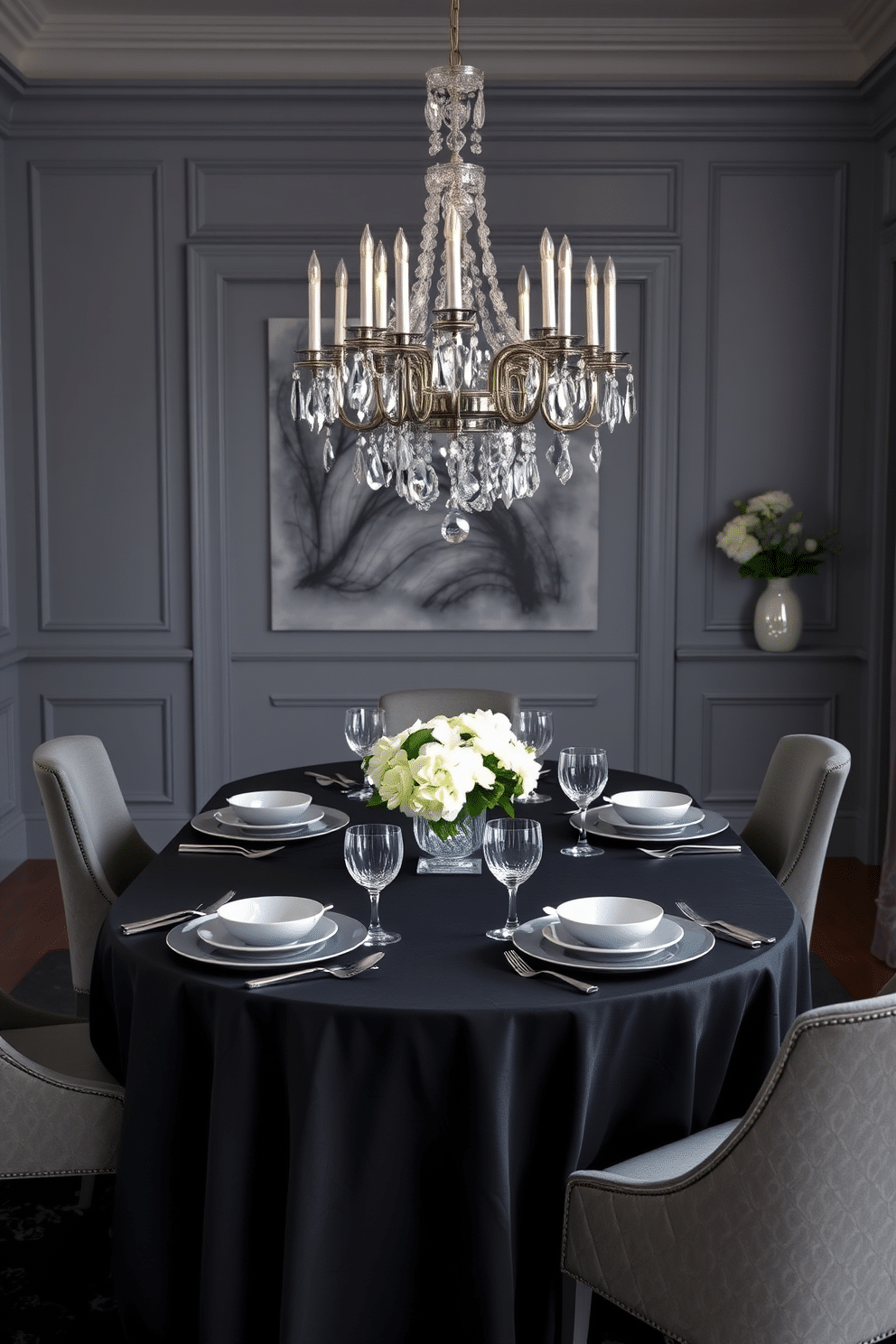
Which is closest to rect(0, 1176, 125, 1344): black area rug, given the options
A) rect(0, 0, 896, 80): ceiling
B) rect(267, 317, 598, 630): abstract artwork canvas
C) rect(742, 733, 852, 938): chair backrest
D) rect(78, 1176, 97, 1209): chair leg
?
rect(78, 1176, 97, 1209): chair leg

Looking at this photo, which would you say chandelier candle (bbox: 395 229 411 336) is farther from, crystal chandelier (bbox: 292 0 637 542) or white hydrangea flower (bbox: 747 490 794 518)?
white hydrangea flower (bbox: 747 490 794 518)

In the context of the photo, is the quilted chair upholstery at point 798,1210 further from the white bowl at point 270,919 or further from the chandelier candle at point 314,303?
the chandelier candle at point 314,303

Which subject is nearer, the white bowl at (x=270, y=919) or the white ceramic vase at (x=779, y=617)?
the white bowl at (x=270, y=919)

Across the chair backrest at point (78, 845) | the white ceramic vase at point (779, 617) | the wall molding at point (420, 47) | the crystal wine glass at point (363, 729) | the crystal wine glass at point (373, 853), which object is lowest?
the chair backrest at point (78, 845)

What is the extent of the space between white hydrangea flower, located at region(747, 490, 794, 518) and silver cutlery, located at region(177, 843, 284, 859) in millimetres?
2989

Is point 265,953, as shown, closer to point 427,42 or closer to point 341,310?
point 341,310

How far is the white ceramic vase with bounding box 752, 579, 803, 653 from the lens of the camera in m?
4.99

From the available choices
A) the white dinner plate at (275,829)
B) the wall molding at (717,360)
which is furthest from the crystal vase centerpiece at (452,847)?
the wall molding at (717,360)

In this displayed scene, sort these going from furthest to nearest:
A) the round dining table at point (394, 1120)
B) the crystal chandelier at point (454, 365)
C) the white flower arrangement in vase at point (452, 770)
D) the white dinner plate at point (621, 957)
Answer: the crystal chandelier at point (454, 365), the white flower arrangement in vase at point (452, 770), the white dinner plate at point (621, 957), the round dining table at point (394, 1120)

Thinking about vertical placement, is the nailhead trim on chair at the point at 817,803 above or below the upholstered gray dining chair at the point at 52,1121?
above

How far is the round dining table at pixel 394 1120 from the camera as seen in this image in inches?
69.0

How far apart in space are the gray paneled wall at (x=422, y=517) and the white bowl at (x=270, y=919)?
306 cm

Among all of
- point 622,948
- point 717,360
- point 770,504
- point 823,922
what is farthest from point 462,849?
point 717,360

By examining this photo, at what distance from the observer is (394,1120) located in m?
1.76
